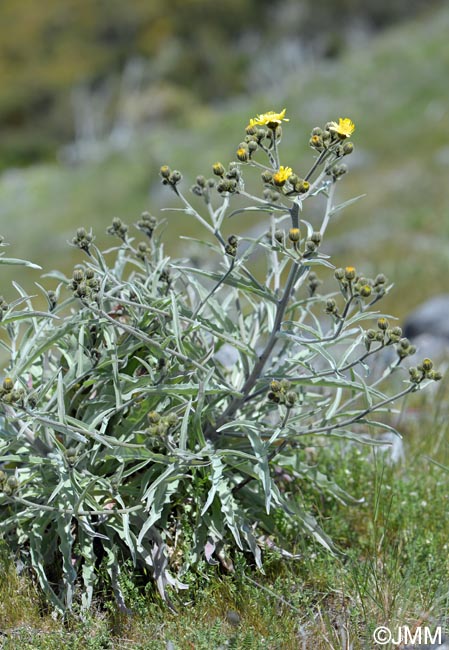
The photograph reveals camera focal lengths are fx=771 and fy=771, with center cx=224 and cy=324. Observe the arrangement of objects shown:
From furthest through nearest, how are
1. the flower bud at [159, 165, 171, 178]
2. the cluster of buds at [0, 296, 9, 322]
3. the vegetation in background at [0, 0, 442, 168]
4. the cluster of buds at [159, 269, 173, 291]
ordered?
1. the vegetation in background at [0, 0, 442, 168]
2. the cluster of buds at [159, 269, 173, 291]
3. the flower bud at [159, 165, 171, 178]
4. the cluster of buds at [0, 296, 9, 322]

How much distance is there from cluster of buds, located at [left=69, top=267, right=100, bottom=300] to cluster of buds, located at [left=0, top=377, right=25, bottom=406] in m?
0.40

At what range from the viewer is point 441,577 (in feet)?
10.2

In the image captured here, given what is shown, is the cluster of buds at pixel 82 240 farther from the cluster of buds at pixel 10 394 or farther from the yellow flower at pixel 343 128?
the yellow flower at pixel 343 128

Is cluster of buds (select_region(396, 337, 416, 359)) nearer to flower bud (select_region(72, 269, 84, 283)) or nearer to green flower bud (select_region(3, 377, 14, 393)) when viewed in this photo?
flower bud (select_region(72, 269, 84, 283))

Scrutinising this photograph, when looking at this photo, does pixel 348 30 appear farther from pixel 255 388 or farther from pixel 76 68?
pixel 255 388

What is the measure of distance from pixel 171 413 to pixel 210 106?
60.9 m

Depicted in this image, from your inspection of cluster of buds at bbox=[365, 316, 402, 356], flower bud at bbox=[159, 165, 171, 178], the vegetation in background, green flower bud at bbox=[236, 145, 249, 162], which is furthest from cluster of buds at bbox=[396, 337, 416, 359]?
the vegetation in background

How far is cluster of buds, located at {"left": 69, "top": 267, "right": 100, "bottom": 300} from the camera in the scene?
2775 mm

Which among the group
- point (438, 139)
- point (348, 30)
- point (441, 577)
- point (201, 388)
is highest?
point (348, 30)

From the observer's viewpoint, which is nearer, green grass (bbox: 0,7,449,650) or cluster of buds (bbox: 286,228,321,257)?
cluster of buds (bbox: 286,228,321,257)

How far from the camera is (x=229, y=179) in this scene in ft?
9.51

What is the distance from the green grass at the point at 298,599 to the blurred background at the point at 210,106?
5891mm

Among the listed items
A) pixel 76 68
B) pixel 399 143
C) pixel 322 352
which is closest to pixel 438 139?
pixel 399 143

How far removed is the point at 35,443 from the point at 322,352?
1258 mm
